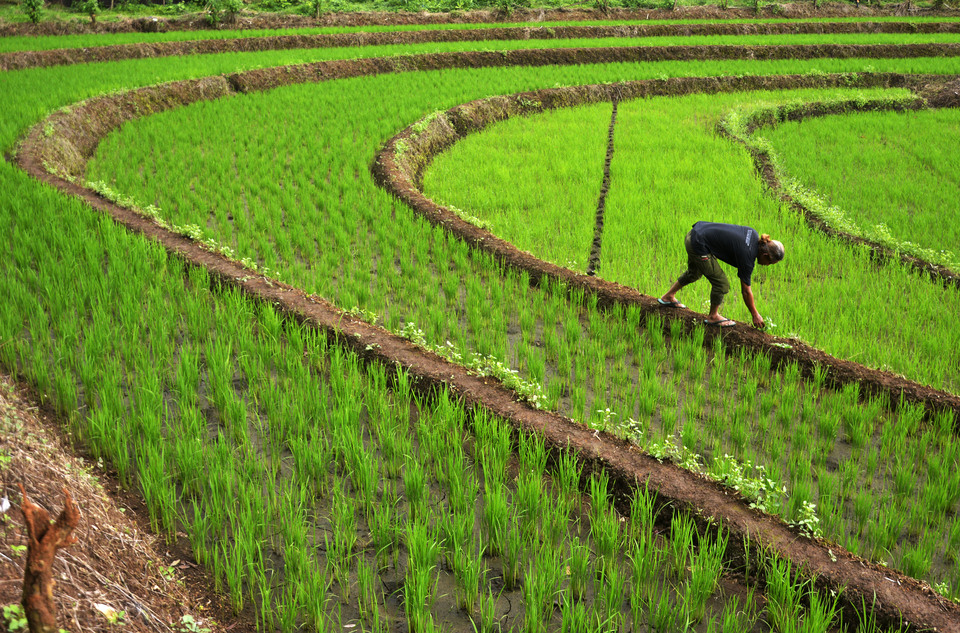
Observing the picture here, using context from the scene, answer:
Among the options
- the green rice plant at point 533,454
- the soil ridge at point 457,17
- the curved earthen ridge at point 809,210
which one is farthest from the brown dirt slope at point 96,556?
the soil ridge at point 457,17

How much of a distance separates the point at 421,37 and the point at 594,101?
25.0 feet

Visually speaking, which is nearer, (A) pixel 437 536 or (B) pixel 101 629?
(B) pixel 101 629

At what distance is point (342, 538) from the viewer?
2.73 meters

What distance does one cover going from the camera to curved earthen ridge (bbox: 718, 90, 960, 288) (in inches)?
233

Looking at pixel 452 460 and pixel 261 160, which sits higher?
pixel 261 160

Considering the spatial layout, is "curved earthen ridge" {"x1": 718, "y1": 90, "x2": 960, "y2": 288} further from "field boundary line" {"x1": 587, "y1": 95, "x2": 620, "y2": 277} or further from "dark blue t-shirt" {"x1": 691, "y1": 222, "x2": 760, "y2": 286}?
"dark blue t-shirt" {"x1": 691, "y1": 222, "x2": 760, "y2": 286}

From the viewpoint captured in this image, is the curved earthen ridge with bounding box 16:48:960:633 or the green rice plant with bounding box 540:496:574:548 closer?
the curved earthen ridge with bounding box 16:48:960:633

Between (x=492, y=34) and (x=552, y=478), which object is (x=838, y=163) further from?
(x=492, y=34)

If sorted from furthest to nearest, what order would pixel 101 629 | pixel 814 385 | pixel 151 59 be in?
1. pixel 151 59
2. pixel 814 385
3. pixel 101 629

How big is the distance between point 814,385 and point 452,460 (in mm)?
2340

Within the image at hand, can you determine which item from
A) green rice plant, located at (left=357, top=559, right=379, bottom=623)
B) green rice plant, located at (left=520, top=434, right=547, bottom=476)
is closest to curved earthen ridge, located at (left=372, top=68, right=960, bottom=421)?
green rice plant, located at (left=520, top=434, right=547, bottom=476)

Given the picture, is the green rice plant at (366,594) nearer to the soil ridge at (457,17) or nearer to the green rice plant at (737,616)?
the green rice plant at (737,616)

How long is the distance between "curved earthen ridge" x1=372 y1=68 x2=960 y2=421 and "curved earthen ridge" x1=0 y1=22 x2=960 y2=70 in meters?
7.11

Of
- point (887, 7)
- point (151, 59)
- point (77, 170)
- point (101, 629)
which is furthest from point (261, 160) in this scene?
point (887, 7)
